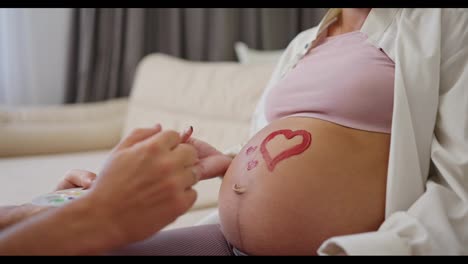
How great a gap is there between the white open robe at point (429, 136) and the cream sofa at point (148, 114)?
86cm

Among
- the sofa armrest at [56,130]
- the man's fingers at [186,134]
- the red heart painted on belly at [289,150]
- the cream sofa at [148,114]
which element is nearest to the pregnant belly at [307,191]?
the red heart painted on belly at [289,150]

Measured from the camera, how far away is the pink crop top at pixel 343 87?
0.71m

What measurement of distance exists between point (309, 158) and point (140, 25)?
6.03ft

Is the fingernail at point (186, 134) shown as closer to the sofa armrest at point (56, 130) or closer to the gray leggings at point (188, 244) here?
the gray leggings at point (188, 244)

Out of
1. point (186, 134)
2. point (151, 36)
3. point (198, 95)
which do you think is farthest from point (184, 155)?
point (151, 36)

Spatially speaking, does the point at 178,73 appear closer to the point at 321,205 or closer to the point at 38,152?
the point at 38,152

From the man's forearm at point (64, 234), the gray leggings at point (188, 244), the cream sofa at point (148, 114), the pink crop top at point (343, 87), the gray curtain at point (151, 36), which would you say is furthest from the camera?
the gray curtain at point (151, 36)

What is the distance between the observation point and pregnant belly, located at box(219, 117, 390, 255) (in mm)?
650

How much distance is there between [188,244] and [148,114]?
1.34 m

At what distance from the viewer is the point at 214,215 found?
0.84 meters

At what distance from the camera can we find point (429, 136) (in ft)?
2.28

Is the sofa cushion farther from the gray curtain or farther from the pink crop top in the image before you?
the gray curtain

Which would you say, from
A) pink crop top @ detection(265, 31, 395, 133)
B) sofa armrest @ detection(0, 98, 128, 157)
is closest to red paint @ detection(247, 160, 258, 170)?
pink crop top @ detection(265, 31, 395, 133)

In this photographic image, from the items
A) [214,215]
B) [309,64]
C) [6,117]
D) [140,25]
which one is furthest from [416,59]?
[140,25]
